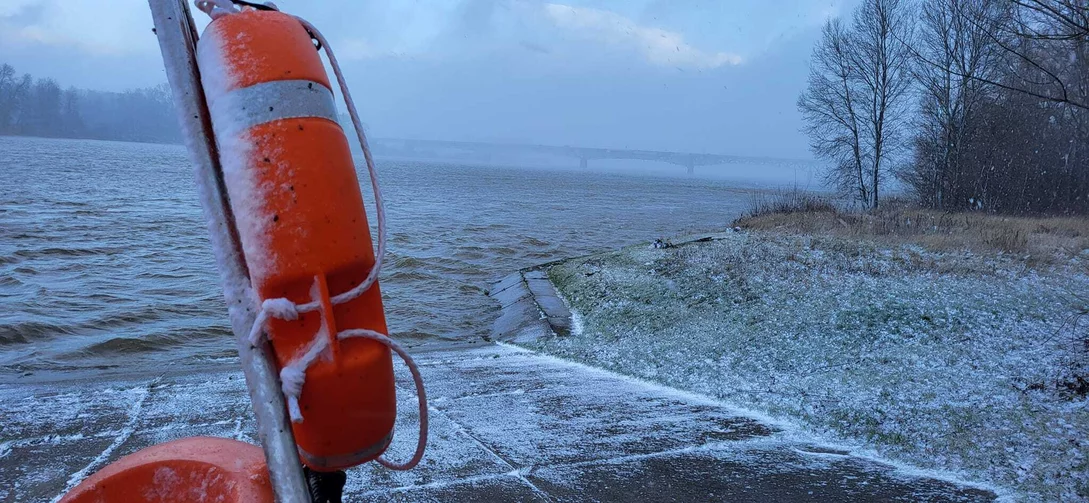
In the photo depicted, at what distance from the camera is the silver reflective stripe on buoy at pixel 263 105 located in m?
1.68

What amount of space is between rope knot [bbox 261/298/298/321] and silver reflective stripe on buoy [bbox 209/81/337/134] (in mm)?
430

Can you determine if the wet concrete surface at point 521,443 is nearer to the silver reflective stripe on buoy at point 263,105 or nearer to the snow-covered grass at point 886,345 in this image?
the snow-covered grass at point 886,345

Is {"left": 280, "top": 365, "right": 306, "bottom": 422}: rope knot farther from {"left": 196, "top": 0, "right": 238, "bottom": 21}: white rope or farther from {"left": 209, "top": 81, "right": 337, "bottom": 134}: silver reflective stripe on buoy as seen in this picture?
{"left": 196, "top": 0, "right": 238, "bottom": 21}: white rope

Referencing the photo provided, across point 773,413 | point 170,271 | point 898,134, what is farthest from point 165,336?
point 898,134

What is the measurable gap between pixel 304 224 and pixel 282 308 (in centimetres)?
20

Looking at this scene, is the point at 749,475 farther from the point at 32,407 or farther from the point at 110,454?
the point at 32,407

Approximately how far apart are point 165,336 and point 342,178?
28.9 ft

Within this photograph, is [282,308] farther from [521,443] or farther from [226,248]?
[521,443]

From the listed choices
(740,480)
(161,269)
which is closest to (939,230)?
(740,480)

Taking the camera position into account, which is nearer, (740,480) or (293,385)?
(293,385)

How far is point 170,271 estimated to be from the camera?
562 inches

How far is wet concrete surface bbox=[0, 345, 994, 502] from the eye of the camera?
354cm

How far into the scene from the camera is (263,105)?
66.3 inches

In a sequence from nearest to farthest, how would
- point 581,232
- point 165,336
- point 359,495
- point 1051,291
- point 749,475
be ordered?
point 359,495
point 749,475
point 1051,291
point 165,336
point 581,232
